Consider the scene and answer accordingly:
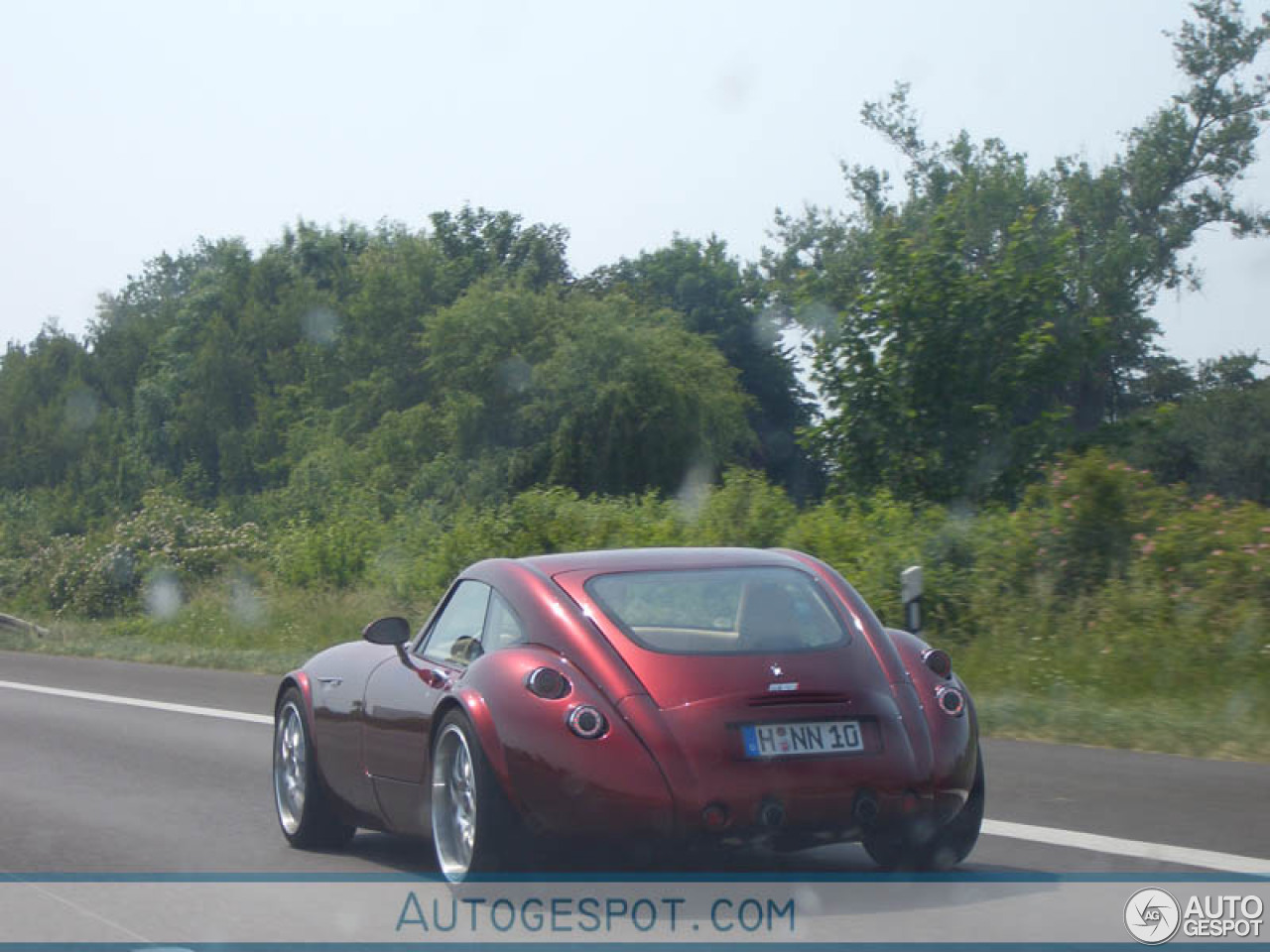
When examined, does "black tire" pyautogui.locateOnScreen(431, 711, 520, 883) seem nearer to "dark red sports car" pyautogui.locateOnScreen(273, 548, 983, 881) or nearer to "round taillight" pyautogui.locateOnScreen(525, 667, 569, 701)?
"dark red sports car" pyautogui.locateOnScreen(273, 548, 983, 881)

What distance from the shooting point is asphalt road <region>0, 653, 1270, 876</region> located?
23.3 ft

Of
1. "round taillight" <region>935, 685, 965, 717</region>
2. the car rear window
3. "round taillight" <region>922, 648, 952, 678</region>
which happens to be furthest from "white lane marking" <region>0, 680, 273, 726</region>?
"round taillight" <region>935, 685, 965, 717</region>

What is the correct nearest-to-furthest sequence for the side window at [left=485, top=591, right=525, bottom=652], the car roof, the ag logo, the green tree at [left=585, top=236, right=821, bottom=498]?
the ag logo → the side window at [left=485, top=591, right=525, bottom=652] → the car roof → the green tree at [left=585, top=236, right=821, bottom=498]

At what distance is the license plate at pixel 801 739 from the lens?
18.9 feet

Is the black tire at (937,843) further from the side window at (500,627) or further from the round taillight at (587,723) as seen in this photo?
the side window at (500,627)

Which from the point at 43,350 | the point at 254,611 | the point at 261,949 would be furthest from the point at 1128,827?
the point at 43,350

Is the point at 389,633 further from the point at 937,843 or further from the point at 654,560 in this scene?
the point at 937,843

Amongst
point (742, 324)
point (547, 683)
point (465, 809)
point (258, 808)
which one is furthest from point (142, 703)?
point (742, 324)

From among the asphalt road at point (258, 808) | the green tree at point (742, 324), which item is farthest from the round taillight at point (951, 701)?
the green tree at point (742, 324)

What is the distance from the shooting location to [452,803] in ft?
20.7

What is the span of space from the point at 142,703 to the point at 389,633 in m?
9.80

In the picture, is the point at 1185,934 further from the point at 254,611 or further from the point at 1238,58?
the point at 1238,58

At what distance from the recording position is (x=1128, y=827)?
751 cm

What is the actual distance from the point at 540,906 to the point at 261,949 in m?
0.94
